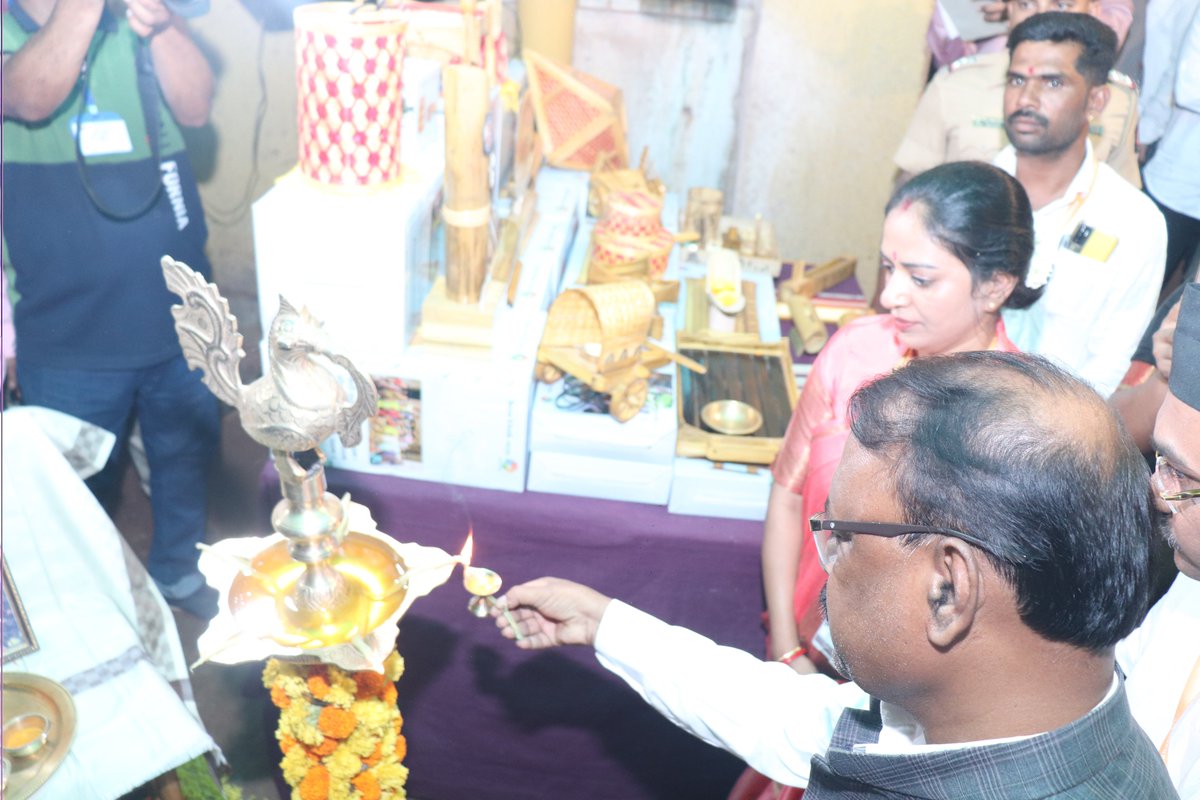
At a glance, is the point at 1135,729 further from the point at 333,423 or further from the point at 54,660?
the point at 54,660

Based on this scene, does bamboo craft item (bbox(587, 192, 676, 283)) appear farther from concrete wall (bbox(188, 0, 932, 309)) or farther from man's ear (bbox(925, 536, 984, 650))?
man's ear (bbox(925, 536, 984, 650))

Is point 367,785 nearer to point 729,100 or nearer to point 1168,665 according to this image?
point 1168,665

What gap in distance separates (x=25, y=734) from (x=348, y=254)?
1.14m

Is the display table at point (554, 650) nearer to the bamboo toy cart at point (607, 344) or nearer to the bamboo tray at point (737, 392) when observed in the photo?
the bamboo tray at point (737, 392)

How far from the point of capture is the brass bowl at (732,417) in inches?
98.3

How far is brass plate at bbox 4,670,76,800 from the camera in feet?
5.16

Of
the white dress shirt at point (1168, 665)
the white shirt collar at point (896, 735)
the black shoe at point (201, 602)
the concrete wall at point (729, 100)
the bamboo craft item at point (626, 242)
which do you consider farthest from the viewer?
the concrete wall at point (729, 100)

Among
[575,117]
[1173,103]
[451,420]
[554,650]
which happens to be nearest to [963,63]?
[1173,103]

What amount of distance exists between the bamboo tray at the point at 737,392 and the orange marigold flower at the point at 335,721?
1.12m

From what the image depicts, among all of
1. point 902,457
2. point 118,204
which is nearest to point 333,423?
point 902,457

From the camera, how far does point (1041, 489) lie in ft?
3.00

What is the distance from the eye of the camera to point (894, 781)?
108cm

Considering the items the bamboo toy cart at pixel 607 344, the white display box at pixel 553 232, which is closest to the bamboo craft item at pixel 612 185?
the white display box at pixel 553 232

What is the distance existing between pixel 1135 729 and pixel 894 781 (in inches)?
10.7
